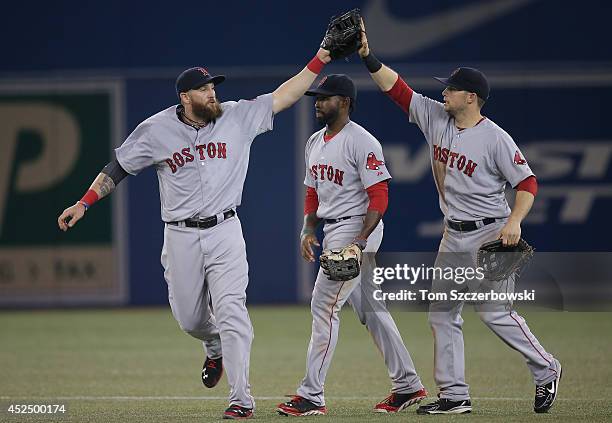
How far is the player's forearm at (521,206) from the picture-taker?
6.98 m

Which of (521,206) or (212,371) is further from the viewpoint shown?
(212,371)

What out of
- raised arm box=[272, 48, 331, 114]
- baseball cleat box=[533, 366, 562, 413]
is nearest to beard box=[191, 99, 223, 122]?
raised arm box=[272, 48, 331, 114]

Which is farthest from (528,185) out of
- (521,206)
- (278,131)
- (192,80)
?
(278,131)

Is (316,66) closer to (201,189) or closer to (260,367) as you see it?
(201,189)

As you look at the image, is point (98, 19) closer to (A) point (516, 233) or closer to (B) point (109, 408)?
(B) point (109, 408)

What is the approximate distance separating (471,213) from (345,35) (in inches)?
52.9

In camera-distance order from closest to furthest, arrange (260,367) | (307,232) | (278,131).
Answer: (307,232) < (260,367) < (278,131)

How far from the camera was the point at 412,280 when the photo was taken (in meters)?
10.4

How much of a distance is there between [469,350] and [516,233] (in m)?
4.16

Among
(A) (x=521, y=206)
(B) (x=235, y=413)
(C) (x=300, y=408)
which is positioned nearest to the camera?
(B) (x=235, y=413)

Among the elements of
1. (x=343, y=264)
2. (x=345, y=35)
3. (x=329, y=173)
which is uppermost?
(x=345, y=35)

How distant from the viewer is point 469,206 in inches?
288

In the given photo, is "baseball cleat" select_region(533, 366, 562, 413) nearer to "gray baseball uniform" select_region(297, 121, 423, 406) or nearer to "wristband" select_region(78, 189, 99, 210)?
"gray baseball uniform" select_region(297, 121, 423, 406)

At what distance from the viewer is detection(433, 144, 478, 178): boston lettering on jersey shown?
7.23m
